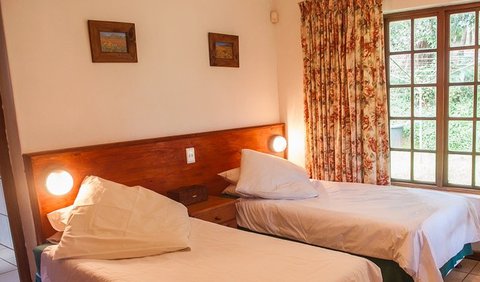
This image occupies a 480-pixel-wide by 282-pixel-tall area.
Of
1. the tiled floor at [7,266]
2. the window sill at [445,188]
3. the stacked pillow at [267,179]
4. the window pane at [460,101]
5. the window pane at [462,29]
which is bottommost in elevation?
the tiled floor at [7,266]

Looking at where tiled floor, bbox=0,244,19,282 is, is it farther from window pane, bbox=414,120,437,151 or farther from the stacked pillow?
Answer: window pane, bbox=414,120,437,151

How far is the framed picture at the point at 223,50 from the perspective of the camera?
11.1 ft

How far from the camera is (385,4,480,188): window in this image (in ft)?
10.3

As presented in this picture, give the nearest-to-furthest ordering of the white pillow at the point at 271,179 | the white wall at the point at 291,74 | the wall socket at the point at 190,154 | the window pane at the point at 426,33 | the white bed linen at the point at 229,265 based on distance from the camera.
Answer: the white bed linen at the point at 229,265
the white pillow at the point at 271,179
the wall socket at the point at 190,154
the window pane at the point at 426,33
the white wall at the point at 291,74

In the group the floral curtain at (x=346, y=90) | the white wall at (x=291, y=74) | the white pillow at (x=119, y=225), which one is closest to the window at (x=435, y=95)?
the floral curtain at (x=346, y=90)

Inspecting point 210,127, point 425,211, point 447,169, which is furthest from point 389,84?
point 210,127

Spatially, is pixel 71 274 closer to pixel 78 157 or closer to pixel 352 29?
pixel 78 157

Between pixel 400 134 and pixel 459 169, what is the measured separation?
0.57 metres

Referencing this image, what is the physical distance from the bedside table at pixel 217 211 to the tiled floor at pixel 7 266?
179 cm

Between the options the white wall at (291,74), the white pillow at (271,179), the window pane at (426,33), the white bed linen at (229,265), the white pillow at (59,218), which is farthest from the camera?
the white wall at (291,74)

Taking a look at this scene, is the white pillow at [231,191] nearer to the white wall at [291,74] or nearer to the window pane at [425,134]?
the white wall at [291,74]

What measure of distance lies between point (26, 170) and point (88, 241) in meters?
0.69

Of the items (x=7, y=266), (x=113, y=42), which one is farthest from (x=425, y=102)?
(x=7, y=266)

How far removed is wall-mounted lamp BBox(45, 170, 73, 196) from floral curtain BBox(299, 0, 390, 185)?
231cm
